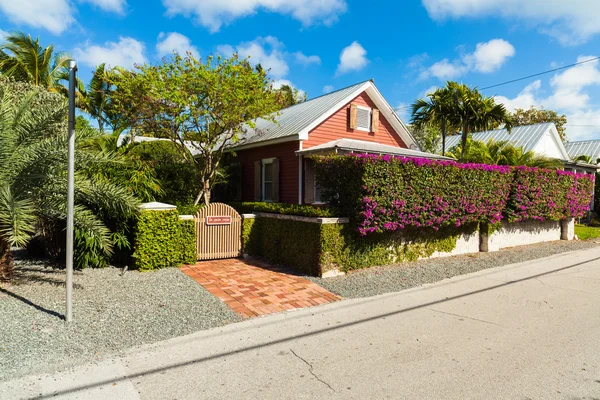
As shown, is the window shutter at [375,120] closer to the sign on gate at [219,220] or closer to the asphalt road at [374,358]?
the sign on gate at [219,220]

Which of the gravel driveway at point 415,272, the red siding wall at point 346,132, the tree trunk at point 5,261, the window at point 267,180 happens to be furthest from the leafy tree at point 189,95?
the gravel driveway at point 415,272

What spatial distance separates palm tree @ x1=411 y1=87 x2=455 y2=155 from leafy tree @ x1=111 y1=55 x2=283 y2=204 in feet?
23.6

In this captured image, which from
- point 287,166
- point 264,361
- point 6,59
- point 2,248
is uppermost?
point 6,59

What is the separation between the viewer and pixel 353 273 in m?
8.27

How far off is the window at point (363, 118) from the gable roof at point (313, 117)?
1.77 feet

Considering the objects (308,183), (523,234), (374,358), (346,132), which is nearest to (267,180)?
(308,183)

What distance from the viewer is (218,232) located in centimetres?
941

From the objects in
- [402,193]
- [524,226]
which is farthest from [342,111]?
[524,226]

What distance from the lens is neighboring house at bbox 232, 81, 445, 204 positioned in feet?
42.9

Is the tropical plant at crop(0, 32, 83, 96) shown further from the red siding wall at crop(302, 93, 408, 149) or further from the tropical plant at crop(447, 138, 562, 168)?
the tropical plant at crop(447, 138, 562, 168)

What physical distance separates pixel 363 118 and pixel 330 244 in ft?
27.8

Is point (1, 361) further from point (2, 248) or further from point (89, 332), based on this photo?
point (2, 248)

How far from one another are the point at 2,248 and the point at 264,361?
207 inches

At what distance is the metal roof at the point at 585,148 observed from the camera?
1173 inches
